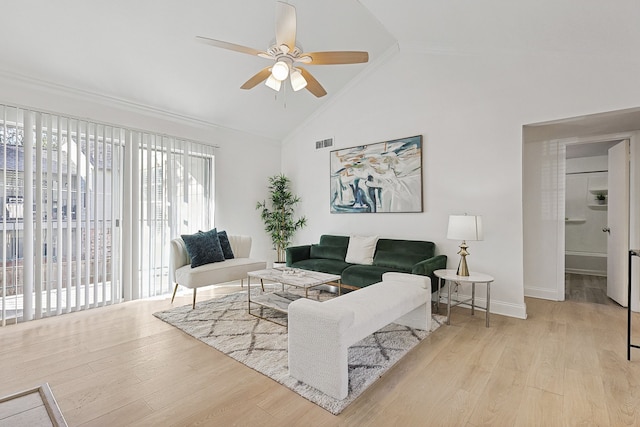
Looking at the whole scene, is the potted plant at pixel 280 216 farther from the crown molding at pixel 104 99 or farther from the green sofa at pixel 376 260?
the crown molding at pixel 104 99

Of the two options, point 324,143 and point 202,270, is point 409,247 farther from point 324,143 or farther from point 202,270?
point 202,270

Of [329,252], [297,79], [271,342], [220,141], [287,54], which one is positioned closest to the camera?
[287,54]

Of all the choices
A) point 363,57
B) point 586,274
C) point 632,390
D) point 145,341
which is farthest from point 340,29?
point 586,274

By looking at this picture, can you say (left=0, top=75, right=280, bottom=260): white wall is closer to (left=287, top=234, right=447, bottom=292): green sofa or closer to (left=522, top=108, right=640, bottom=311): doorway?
(left=287, top=234, right=447, bottom=292): green sofa

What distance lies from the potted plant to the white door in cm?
455

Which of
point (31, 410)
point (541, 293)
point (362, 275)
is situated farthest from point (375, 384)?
point (541, 293)

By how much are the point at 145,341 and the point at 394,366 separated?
2275mm

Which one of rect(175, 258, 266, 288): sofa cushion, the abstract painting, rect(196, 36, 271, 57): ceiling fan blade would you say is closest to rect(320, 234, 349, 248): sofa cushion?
the abstract painting

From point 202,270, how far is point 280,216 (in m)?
2.24

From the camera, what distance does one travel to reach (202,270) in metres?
3.88

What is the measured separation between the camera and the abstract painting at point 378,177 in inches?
173

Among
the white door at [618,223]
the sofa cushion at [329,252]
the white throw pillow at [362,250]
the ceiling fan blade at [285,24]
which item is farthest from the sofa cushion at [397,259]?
the ceiling fan blade at [285,24]

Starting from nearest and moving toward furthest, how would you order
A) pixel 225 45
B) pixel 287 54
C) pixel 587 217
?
pixel 225 45, pixel 287 54, pixel 587 217

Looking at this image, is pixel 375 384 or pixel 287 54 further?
pixel 287 54
